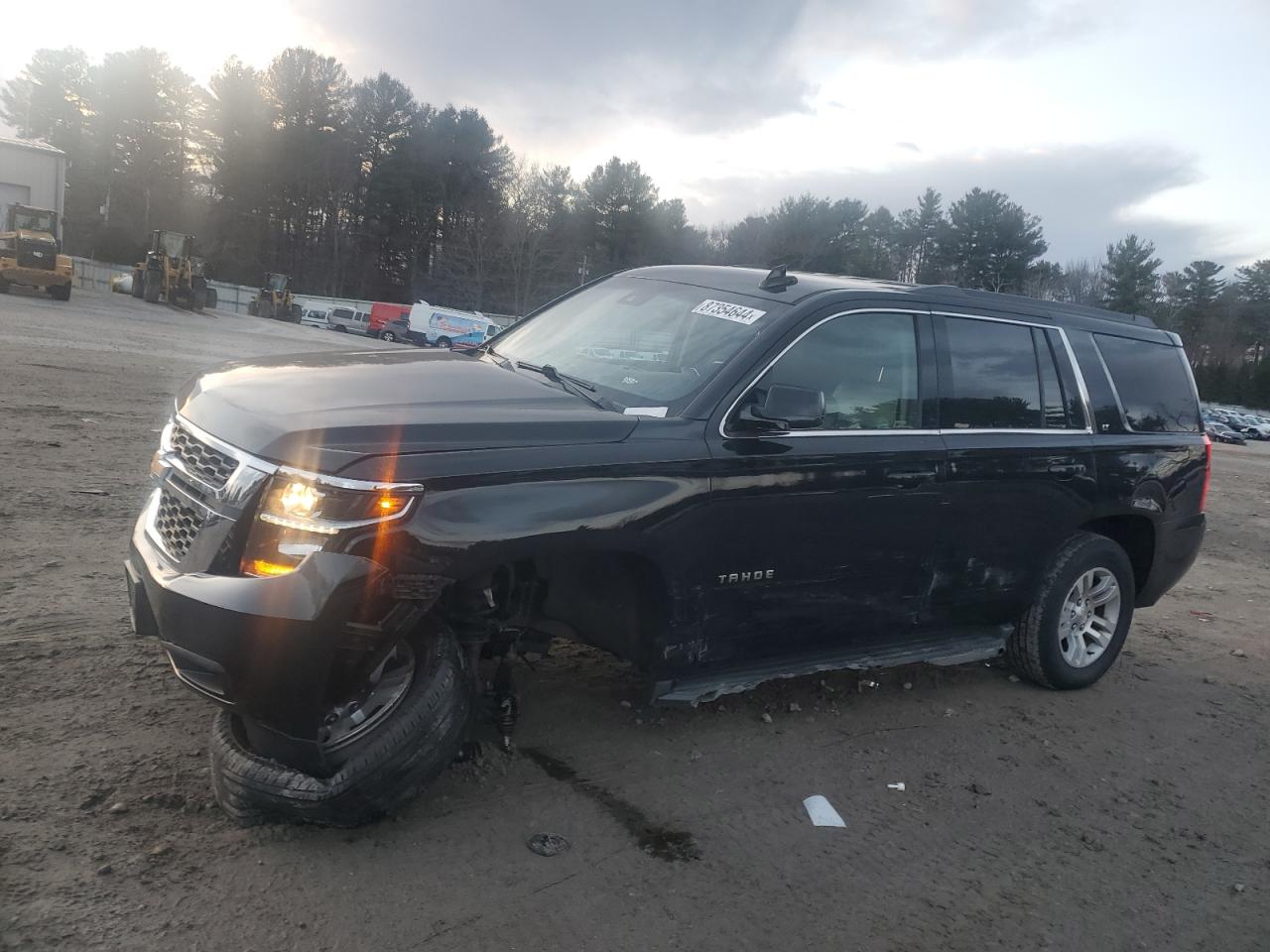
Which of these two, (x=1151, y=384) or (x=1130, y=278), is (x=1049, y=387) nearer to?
(x=1151, y=384)

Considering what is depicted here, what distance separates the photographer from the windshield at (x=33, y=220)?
33.4 metres

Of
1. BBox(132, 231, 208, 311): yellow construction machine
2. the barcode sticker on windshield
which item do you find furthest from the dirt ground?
BBox(132, 231, 208, 311): yellow construction machine

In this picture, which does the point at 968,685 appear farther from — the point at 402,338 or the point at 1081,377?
the point at 402,338

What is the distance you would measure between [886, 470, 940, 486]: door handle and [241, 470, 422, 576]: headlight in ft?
7.34

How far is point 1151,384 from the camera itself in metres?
5.74

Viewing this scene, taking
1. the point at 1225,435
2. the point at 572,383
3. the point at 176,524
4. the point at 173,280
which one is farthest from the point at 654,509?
the point at 1225,435

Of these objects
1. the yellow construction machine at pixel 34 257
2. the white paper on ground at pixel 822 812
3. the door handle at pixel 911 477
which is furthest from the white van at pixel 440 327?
the white paper on ground at pixel 822 812

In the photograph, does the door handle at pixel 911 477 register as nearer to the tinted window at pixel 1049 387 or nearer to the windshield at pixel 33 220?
the tinted window at pixel 1049 387

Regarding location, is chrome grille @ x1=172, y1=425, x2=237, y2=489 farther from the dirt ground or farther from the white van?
the white van

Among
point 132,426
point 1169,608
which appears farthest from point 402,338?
point 1169,608

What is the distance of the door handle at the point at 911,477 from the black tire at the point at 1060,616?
122cm

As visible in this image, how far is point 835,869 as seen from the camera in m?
3.47

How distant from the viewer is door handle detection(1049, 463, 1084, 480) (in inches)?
199

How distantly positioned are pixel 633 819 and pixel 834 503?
1.53 metres
